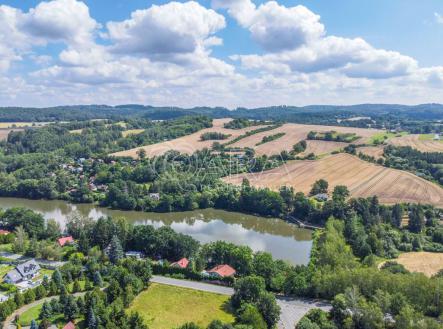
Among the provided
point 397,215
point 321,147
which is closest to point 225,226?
point 397,215

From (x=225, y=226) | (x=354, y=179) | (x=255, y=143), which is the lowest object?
(x=225, y=226)

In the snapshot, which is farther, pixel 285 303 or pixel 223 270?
pixel 223 270

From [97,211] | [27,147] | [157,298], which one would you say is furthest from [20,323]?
[27,147]

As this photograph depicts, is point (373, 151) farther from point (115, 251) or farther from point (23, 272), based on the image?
point (23, 272)

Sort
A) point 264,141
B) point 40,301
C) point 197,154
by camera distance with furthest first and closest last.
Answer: point 264,141, point 197,154, point 40,301

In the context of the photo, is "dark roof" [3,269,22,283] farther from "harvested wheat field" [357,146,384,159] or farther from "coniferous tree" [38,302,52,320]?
"harvested wheat field" [357,146,384,159]

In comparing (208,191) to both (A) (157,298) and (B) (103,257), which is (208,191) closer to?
(B) (103,257)

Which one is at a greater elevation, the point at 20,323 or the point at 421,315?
the point at 421,315
